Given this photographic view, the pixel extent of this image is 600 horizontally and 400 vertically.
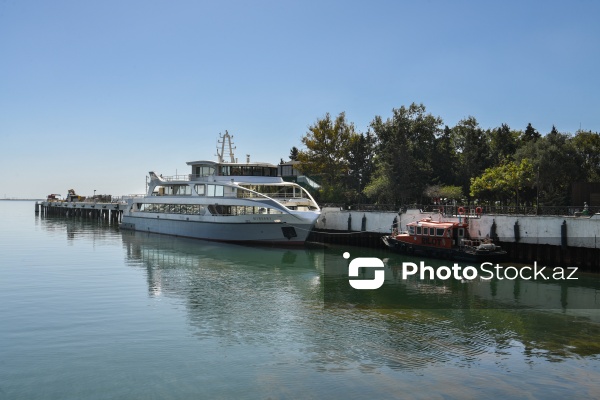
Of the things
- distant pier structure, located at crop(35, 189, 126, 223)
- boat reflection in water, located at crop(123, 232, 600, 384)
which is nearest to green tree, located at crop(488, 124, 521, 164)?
boat reflection in water, located at crop(123, 232, 600, 384)

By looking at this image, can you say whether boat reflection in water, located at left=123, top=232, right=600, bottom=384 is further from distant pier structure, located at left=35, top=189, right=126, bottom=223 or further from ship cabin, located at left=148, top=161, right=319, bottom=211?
distant pier structure, located at left=35, top=189, right=126, bottom=223

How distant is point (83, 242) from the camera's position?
62.5 m

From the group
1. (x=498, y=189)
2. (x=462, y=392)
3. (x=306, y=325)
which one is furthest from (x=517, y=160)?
(x=462, y=392)

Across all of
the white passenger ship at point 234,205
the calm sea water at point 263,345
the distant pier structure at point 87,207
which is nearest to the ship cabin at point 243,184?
the white passenger ship at point 234,205

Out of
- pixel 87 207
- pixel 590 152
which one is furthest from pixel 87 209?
pixel 590 152

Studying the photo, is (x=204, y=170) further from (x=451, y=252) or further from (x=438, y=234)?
(x=451, y=252)

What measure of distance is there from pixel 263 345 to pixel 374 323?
5.75 metres

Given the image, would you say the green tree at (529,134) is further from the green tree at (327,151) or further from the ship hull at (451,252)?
the ship hull at (451,252)

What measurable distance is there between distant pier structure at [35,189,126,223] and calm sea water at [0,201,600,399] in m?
77.1

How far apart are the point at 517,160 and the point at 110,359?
2387 inches

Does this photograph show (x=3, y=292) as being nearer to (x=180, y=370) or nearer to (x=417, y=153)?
(x=180, y=370)

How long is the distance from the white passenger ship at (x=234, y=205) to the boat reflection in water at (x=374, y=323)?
14.7 meters

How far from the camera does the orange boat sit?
139 ft

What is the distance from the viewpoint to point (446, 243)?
4488 centimetres
